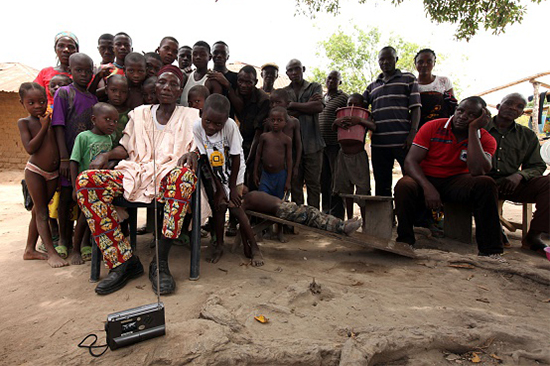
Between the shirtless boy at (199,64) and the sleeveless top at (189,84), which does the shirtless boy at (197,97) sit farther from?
the shirtless boy at (199,64)

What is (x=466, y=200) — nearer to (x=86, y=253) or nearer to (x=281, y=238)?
(x=281, y=238)

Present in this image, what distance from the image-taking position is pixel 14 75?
10.6 m

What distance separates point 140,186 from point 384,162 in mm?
3053

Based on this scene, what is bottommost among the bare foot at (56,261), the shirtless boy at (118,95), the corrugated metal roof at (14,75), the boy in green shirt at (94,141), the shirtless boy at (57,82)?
the bare foot at (56,261)

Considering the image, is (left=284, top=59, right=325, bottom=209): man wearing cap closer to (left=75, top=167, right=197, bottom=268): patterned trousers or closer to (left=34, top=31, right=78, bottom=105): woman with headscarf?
(left=75, top=167, right=197, bottom=268): patterned trousers

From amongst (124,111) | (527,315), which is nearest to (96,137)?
(124,111)

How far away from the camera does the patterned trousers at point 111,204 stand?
2.46 metres

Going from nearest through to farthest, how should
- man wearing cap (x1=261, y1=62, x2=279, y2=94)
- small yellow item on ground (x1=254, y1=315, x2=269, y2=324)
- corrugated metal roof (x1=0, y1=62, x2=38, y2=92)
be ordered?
small yellow item on ground (x1=254, y1=315, x2=269, y2=324), man wearing cap (x1=261, y1=62, x2=279, y2=94), corrugated metal roof (x1=0, y1=62, x2=38, y2=92)

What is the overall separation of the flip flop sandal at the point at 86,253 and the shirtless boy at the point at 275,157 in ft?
5.89

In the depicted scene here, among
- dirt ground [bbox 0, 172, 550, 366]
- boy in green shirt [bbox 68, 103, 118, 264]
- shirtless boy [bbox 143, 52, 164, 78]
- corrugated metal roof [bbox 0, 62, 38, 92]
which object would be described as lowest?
dirt ground [bbox 0, 172, 550, 366]

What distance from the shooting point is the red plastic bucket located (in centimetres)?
409

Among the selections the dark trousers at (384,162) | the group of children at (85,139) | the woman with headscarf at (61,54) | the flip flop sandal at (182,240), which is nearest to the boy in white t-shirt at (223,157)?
the group of children at (85,139)

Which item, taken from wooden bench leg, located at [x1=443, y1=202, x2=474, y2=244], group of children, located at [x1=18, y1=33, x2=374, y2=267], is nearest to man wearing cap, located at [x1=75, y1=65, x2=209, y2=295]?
group of children, located at [x1=18, y1=33, x2=374, y2=267]

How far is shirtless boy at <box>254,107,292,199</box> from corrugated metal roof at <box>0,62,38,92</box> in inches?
367
